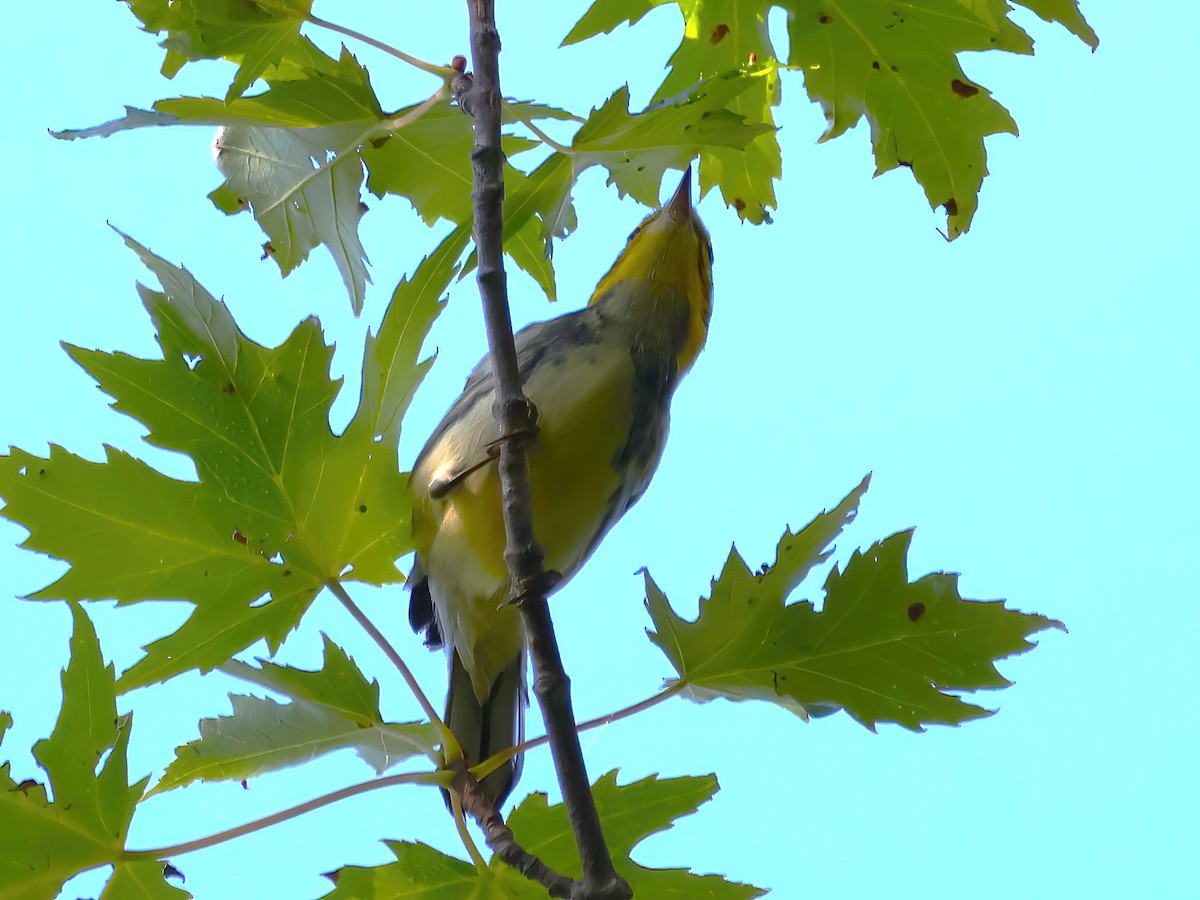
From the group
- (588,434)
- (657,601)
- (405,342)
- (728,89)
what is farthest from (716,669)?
(728,89)

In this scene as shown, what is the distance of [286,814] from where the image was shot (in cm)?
120

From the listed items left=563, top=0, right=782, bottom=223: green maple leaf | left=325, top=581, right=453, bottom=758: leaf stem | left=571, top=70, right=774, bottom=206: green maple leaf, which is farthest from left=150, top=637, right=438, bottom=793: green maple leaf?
left=563, top=0, right=782, bottom=223: green maple leaf

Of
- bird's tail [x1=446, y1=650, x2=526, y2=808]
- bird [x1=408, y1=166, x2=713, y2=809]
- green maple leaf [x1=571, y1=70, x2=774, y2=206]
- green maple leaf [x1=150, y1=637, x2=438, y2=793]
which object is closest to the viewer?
green maple leaf [x1=571, y1=70, x2=774, y2=206]

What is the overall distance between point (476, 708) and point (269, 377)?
0.71 meters

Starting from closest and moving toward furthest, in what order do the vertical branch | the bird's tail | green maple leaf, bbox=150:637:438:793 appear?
the vertical branch, green maple leaf, bbox=150:637:438:793, the bird's tail

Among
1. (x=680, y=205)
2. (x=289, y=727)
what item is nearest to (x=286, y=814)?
(x=289, y=727)

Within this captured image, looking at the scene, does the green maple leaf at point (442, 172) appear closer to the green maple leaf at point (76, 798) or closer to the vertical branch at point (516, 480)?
the vertical branch at point (516, 480)

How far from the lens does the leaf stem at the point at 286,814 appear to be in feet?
3.80

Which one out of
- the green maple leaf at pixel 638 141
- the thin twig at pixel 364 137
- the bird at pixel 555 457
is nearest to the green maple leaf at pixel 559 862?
the bird at pixel 555 457

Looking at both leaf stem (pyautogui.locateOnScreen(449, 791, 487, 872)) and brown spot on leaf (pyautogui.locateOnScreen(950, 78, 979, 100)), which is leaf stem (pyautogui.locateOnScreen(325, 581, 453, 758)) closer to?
leaf stem (pyautogui.locateOnScreen(449, 791, 487, 872))

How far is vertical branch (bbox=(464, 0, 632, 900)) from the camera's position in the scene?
3.55 ft

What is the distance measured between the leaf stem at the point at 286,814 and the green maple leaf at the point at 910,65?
937mm

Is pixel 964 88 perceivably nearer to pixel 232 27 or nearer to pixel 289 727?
pixel 232 27

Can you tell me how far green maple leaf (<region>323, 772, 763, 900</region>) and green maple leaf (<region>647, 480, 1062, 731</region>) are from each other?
0.13 m
